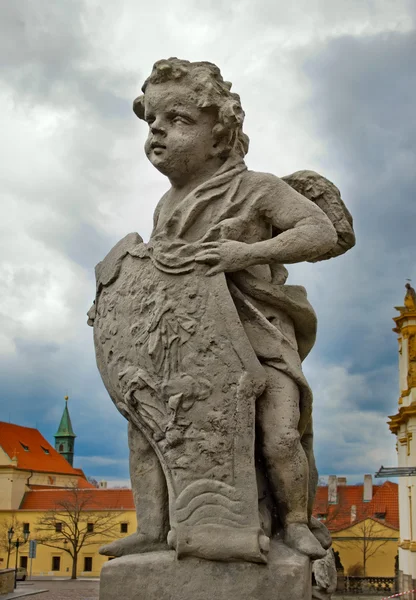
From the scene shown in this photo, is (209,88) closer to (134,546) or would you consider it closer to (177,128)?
(177,128)

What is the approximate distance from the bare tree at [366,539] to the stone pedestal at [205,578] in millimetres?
34505

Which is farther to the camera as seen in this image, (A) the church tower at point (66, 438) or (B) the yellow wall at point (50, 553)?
(A) the church tower at point (66, 438)

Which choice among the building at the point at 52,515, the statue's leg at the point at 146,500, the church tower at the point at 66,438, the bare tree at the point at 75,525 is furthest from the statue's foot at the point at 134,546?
the church tower at the point at 66,438

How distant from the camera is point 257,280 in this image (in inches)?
153

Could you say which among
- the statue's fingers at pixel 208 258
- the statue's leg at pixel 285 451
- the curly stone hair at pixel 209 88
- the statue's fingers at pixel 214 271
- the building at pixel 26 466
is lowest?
the statue's leg at pixel 285 451

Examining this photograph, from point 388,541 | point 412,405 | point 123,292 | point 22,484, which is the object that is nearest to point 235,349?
point 123,292

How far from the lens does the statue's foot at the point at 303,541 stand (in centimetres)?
356

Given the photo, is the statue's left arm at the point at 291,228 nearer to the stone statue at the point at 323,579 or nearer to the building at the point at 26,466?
the stone statue at the point at 323,579

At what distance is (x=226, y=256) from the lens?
368 centimetres

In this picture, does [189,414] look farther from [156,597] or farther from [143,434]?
[156,597]

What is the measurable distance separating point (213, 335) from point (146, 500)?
993 millimetres

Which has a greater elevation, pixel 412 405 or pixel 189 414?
pixel 412 405

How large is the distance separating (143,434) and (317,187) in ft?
5.61

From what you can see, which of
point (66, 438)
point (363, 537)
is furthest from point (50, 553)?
point (66, 438)
